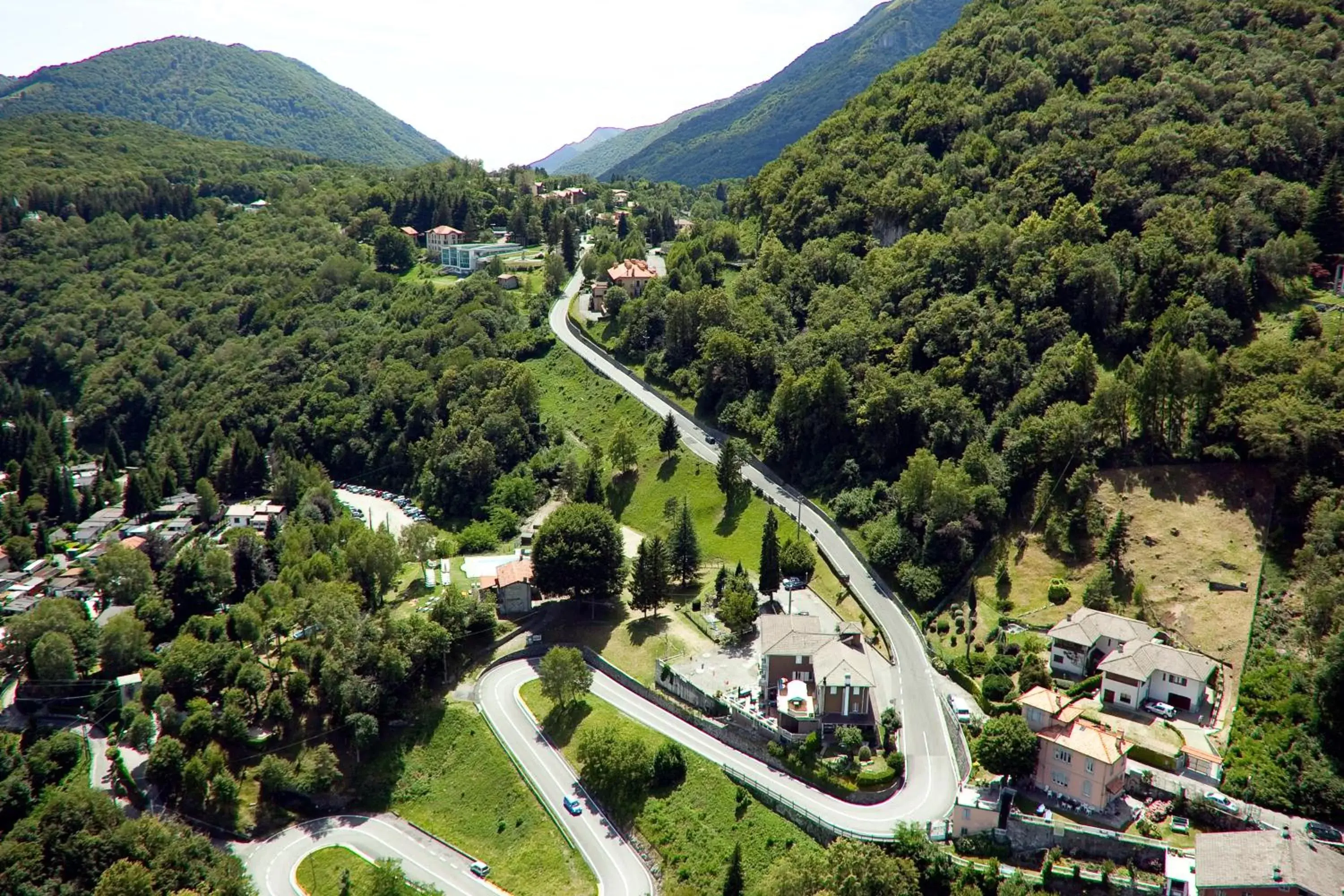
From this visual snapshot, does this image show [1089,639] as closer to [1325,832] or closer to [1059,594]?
[1059,594]

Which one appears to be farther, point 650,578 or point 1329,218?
point 1329,218

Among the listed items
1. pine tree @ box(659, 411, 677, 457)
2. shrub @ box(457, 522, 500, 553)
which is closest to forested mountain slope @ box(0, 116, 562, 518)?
shrub @ box(457, 522, 500, 553)

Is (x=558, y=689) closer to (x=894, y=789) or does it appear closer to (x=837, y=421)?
(x=894, y=789)

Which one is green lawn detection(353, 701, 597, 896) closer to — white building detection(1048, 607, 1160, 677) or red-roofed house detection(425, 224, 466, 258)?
white building detection(1048, 607, 1160, 677)

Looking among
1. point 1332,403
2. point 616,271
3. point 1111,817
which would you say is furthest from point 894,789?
point 616,271

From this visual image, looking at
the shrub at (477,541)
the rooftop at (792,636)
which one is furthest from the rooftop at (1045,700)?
the shrub at (477,541)

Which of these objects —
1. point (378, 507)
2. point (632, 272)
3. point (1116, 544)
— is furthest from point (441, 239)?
point (1116, 544)

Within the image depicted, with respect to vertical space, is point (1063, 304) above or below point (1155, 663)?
above
